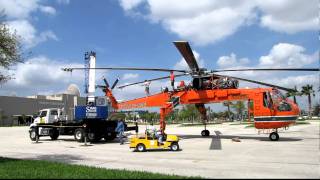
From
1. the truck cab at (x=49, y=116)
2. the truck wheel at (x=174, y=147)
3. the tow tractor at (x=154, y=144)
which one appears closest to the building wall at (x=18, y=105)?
the truck cab at (x=49, y=116)

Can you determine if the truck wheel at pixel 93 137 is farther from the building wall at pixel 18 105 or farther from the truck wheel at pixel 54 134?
the building wall at pixel 18 105

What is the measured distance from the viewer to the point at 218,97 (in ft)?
84.8

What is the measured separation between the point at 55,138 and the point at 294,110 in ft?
56.5

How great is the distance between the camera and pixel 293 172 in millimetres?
11359

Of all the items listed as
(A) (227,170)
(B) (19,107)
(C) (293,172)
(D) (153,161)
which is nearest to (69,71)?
(D) (153,161)

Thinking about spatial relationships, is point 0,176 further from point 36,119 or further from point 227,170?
point 36,119

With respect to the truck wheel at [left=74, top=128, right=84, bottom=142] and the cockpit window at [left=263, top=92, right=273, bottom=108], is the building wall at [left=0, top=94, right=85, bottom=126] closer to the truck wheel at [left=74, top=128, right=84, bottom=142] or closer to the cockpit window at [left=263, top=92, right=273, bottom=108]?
the truck wheel at [left=74, top=128, right=84, bottom=142]

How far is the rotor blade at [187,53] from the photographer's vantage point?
1964 centimetres

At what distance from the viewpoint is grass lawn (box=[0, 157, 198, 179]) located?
34.9 ft

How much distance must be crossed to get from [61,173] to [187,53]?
451 inches

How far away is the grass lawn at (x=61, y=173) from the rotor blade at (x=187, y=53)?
29.9ft

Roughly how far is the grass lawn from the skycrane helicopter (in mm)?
9279

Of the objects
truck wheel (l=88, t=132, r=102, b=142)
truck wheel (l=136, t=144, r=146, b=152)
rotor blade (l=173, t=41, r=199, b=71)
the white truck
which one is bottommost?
truck wheel (l=136, t=144, r=146, b=152)

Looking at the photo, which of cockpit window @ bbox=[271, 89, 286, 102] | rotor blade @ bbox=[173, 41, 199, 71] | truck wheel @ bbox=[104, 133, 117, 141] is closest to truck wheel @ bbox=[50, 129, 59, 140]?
truck wheel @ bbox=[104, 133, 117, 141]
